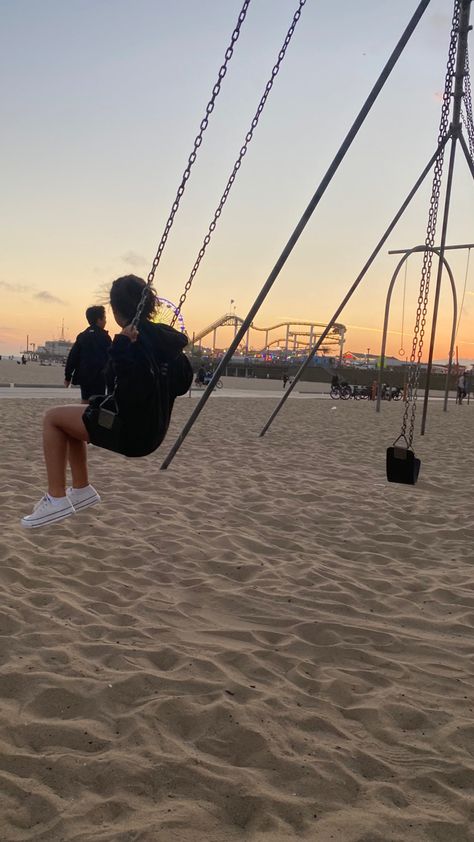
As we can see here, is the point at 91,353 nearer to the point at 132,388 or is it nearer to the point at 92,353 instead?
the point at 92,353

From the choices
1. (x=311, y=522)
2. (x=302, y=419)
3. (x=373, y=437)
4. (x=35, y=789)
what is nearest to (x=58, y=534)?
(x=311, y=522)

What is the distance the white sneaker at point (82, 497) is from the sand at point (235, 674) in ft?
0.91

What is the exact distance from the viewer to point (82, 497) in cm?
411

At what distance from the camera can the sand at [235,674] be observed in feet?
6.12

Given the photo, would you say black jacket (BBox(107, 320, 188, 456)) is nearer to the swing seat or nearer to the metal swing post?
the swing seat

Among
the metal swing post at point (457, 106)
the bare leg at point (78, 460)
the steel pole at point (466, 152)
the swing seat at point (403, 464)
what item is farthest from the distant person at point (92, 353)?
the steel pole at point (466, 152)

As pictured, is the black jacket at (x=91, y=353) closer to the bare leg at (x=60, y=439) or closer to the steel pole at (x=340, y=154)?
the steel pole at (x=340, y=154)

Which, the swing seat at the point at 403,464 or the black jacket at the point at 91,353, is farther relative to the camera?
the black jacket at the point at 91,353

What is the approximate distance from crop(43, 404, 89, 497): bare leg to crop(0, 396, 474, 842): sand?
0.49m

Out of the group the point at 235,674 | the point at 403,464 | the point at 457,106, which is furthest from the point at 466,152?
the point at 235,674

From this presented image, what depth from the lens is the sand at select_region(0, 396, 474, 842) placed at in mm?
1866

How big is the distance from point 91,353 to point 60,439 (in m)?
2.76

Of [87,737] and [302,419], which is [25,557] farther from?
[302,419]

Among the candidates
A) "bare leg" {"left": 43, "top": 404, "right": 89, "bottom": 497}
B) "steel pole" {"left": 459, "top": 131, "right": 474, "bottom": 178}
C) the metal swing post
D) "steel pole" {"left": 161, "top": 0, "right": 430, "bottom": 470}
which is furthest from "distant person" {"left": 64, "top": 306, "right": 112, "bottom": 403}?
"steel pole" {"left": 459, "top": 131, "right": 474, "bottom": 178}
